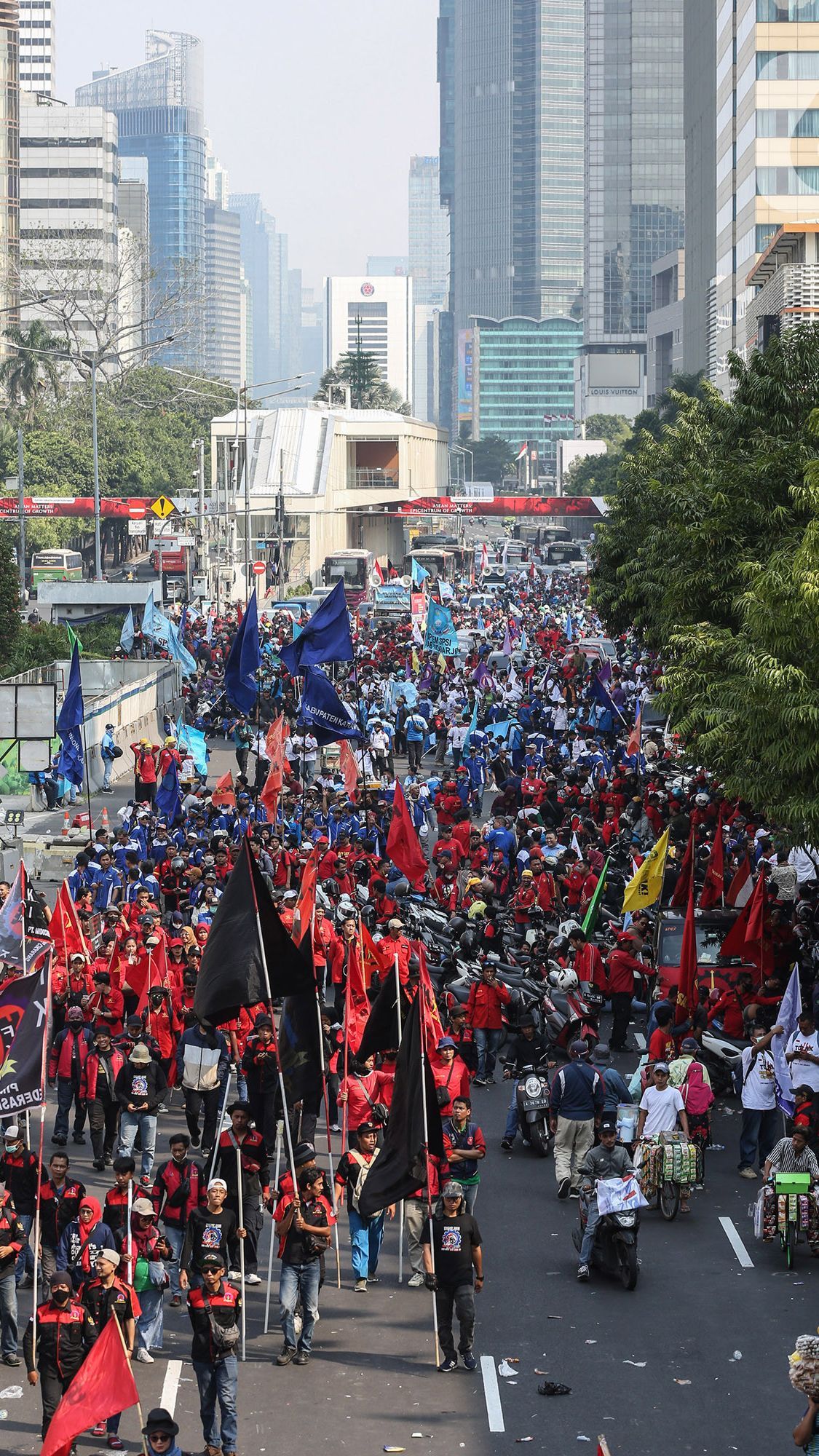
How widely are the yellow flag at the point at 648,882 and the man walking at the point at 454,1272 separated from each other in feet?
28.9

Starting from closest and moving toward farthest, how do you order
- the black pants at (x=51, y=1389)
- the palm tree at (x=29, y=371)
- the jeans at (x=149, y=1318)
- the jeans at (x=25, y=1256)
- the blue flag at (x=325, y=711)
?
1. the black pants at (x=51, y=1389)
2. the jeans at (x=149, y=1318)
3. the jeans at (x=25, y=1256)
4. the blue flag at (x=325, y=711)
5. the palm tree at (x=29, y=371)

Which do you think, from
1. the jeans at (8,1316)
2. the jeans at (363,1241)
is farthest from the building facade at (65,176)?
the jeans at (8,1316)

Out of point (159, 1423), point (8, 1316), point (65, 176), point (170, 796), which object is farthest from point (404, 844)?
point (65, 176)

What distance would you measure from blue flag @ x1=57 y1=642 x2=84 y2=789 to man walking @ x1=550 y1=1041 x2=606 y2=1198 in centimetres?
1476

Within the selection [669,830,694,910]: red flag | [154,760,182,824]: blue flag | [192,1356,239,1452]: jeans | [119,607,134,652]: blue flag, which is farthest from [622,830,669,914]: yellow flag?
[119,607,134,652]: blue flag

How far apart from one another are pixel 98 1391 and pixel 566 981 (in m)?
7.84

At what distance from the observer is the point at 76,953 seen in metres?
17.1

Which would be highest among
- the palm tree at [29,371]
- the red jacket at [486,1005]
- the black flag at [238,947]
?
the palm tree at [29,371]

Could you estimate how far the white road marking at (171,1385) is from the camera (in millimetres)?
10859

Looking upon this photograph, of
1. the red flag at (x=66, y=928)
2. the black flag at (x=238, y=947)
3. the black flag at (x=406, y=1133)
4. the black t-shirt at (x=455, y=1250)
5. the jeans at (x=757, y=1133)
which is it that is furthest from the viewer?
the red flag at (x=66, y=928)

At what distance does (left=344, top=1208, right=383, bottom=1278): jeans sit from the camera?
12.6m

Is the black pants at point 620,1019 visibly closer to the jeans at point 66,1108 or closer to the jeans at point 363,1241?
the jeans at point 66,1108

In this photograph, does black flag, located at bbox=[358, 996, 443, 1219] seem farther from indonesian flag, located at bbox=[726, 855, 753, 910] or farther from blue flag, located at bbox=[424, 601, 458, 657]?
blue flag, located at bbox=[424, 601, 458, 657]

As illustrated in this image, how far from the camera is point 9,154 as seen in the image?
143m
